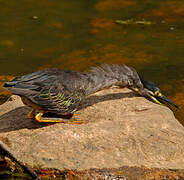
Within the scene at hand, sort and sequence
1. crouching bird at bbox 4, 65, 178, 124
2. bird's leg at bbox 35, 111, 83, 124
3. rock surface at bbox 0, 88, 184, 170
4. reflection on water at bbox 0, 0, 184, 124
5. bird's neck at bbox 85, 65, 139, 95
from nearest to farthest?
rock surface at bbox 0, 88, 184, 170 < crouching bird at bbox 4, 65, 178, 124 < bird's leg at bbox 35, 111, 83, 124 < bird's neck at bbox 85, 65, 139, 95 < reflection on water at bbox 0, 0, 184, 124

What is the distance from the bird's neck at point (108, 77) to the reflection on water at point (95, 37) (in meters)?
1.31

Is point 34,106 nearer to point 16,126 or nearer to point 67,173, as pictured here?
A: point 16,126

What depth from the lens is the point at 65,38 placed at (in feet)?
36.7

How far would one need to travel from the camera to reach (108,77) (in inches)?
261

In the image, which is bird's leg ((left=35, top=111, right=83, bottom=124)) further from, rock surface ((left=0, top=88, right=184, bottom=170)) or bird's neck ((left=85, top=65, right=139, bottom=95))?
bird's neck ((left=85, top=65, right=139, bottom=95))

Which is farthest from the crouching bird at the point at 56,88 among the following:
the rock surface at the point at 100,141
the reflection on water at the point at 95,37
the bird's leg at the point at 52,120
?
the reflection on water at the point at 95,37

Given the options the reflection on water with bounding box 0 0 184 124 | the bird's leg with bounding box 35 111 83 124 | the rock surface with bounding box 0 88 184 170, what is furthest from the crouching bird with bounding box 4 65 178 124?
the reflection on water with bounding box 0 0 184 124

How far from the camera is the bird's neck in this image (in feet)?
21.0

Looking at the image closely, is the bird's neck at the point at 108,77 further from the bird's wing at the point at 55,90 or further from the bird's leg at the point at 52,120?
the bird's leg at the point at 52,120

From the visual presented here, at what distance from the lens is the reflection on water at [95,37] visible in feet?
31.2

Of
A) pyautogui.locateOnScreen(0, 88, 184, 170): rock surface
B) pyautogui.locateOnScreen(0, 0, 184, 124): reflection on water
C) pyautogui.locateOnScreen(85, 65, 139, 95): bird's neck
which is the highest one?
pyautogui.locateOnScreen(85, 65, 139, 95): bird's neck

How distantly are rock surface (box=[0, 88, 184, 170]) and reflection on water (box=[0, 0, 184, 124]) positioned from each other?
171cm

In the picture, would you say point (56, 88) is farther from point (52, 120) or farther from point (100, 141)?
point (100, 141)

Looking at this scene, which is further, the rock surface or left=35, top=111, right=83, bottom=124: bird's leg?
left=35, top=111, right=83, bottom=124: bird's leg
